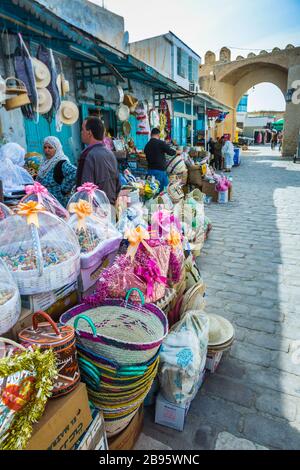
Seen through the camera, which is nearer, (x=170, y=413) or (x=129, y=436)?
(x=129, y=436)

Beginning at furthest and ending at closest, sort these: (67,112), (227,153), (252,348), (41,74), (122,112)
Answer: (227,153)
(122,112)
(67,112)
(41,74)
(252,348)

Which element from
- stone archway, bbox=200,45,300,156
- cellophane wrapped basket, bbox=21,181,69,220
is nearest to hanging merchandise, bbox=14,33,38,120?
cellophane wrapped basket, bbox=21,181,69,220

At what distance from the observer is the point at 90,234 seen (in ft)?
7.40

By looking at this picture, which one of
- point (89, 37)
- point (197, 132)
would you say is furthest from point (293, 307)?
point (197, 132)

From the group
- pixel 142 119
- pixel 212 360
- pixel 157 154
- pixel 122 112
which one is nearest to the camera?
pixel 212 360

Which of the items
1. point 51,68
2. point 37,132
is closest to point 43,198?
point 51,68

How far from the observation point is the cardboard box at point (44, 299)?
1.58m

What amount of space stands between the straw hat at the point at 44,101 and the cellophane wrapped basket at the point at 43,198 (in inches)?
101

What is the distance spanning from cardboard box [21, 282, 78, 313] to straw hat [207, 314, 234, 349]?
1.26 m

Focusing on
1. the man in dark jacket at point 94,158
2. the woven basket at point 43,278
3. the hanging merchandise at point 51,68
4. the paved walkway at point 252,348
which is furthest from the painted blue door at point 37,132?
the woven basket at point 43,278

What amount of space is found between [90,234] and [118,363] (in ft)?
3.53

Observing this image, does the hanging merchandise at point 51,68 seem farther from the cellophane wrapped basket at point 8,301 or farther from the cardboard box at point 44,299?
the cellophane wrapped basket at point 8,301

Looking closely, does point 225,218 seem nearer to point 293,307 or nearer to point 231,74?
point 293,307

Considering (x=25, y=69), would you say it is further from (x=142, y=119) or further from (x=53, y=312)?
(x=142, y=119)
